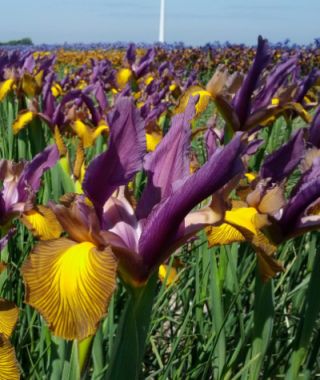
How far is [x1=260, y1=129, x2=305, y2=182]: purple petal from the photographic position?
1718 mm

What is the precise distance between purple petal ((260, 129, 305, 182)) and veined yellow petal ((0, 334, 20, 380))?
2.84 ft

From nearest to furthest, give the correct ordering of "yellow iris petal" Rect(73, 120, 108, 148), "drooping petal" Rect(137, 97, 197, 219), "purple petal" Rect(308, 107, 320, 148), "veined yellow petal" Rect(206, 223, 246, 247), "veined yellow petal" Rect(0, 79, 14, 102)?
1. "drooping petal" Rect(137, 97, 197, 219)
2. "veined yellow petal" Rect(206, 223, 246, 247)
3. "purple petal" Rect(308, 107, 320, 148)
4. "yellow iris petal" Rect(73, 120, 108, 148)
5. "veined yellow petal" Rect(0, 79, 14, 102)

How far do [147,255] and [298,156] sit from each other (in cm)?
79

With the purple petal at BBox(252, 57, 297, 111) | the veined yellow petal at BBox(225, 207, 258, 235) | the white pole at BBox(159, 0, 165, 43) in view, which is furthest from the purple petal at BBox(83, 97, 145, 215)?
the white pole at BBox(159, 0, 165, 43)

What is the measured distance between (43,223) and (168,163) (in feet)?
1.69

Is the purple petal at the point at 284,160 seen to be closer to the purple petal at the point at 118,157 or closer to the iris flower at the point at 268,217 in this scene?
the iris flower at the point at 268,217

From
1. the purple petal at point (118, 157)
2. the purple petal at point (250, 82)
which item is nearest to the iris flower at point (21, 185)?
the purple petal at point (118, 157)

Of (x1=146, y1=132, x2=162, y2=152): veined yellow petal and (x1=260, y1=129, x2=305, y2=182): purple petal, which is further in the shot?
(x1=146, y1=132, x2=162, y2=152): veined yellow petal

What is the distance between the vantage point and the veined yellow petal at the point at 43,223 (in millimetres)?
1339

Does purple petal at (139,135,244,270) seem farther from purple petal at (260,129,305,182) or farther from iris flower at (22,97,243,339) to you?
purple petal at (260,129,305,182)

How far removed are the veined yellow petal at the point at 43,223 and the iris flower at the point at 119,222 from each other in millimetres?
176

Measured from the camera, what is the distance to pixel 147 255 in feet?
3.51

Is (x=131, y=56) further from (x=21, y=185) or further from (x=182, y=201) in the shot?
(x=182, y=201)

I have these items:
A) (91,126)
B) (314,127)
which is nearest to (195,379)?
(314,127)
